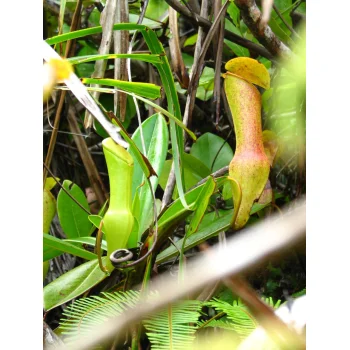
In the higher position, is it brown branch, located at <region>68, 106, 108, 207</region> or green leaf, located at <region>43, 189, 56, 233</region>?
brown branch, located at <region>68, 106, 108, 207</region>

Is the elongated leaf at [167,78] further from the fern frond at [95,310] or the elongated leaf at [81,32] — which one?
the fern frond at [95,310]

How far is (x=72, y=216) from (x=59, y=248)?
0.09m

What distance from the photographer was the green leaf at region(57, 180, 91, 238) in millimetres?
816

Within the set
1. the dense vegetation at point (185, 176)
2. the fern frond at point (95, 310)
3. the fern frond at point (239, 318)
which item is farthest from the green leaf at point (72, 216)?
the fern frond at point (239, 318)

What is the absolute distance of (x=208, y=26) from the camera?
778 millimetres

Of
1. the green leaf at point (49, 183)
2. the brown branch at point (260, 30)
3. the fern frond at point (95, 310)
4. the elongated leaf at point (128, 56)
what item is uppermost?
the brown branch at point (260, 30)

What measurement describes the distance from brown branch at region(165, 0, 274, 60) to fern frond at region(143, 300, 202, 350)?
1.07 ft

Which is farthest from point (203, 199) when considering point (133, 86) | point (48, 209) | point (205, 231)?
point (48, 209)

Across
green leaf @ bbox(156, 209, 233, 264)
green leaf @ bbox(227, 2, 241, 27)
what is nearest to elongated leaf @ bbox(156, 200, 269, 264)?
green leaf @ bbox(156, 209, 233, 264)

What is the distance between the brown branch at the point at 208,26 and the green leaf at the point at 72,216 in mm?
280

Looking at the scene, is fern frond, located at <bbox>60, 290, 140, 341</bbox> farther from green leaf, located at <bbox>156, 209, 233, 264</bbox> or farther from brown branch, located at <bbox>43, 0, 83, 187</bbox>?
brown branch, located at <bbox>43, 0, 83, 187</bbox>

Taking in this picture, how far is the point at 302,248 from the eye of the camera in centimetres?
69

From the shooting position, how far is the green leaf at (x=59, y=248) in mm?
733
